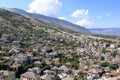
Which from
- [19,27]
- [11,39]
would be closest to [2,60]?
[11,39]

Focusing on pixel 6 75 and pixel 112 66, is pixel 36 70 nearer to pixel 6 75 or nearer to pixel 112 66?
pixel 6 75

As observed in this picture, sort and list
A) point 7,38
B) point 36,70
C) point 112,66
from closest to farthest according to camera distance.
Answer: point 36,70, point 112,66, point 7,38

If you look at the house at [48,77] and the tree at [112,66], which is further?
the tree at [112,66]

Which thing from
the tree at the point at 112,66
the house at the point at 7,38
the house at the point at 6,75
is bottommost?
the house at the point at 6,75

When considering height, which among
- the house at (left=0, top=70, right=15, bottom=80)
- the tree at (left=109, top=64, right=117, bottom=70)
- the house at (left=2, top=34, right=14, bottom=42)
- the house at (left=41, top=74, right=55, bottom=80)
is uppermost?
the house at (left=2, top=34, right=14, bottom=42)

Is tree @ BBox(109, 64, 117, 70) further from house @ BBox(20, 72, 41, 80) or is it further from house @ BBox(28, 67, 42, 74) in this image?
house @ BBox(20, 72, 41, 80)

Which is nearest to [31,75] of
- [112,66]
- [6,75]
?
[6,75]

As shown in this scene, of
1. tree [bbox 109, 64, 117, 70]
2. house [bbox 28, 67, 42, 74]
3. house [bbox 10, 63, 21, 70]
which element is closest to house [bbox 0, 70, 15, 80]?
house [bbox 10, 63, 21, 70]

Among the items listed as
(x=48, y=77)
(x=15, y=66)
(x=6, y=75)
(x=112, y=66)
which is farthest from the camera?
(x=112, y=66)

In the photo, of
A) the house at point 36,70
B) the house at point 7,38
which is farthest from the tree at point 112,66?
the house at point 7,38

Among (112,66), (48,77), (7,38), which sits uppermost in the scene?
(7,38)

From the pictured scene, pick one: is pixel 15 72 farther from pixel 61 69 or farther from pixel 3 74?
pixel 61 69

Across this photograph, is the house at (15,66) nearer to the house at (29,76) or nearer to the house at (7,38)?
the house at (29,76)
